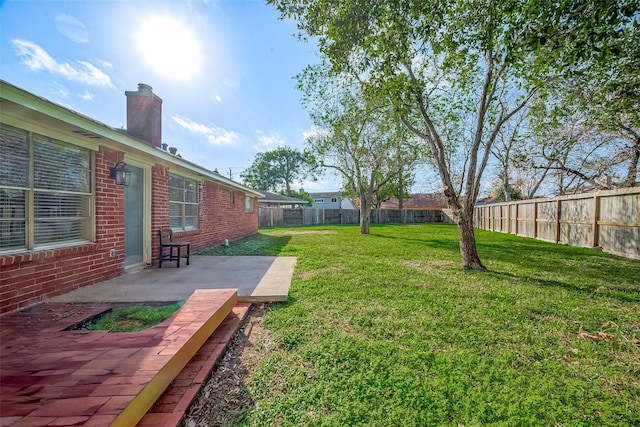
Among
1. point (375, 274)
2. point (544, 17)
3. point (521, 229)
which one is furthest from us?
point (521, 229)

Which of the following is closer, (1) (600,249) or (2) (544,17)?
(2) (544,17)

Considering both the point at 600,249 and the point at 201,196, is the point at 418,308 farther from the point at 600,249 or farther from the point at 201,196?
the point at 600,249

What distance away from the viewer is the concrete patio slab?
383cm

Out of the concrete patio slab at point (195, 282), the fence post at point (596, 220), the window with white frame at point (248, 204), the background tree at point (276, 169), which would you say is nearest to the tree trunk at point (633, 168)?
the fence post at point (596, 220)

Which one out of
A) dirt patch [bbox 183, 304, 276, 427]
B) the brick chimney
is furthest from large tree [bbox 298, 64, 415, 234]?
dirt patch [bbox 183, 304, 276, 427]

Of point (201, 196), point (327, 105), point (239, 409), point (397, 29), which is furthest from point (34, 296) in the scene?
point (327, 105)

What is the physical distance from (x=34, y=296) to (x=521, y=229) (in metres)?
16.6

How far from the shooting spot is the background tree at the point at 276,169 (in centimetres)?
4375

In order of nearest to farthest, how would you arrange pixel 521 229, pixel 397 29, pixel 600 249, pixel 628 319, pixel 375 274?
pixel 628 319 → pixel 397 29 → pixel 375 274 → pixel 600 249 → pixel 521 229

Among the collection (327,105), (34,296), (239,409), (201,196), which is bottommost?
(239,409)

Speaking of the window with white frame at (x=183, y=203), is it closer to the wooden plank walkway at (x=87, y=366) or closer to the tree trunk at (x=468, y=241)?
the wooden plank walkway at (x=87, y=366)

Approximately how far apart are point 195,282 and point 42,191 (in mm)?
2337

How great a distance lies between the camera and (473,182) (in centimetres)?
596

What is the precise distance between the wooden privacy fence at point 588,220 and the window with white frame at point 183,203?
37.8 feet
